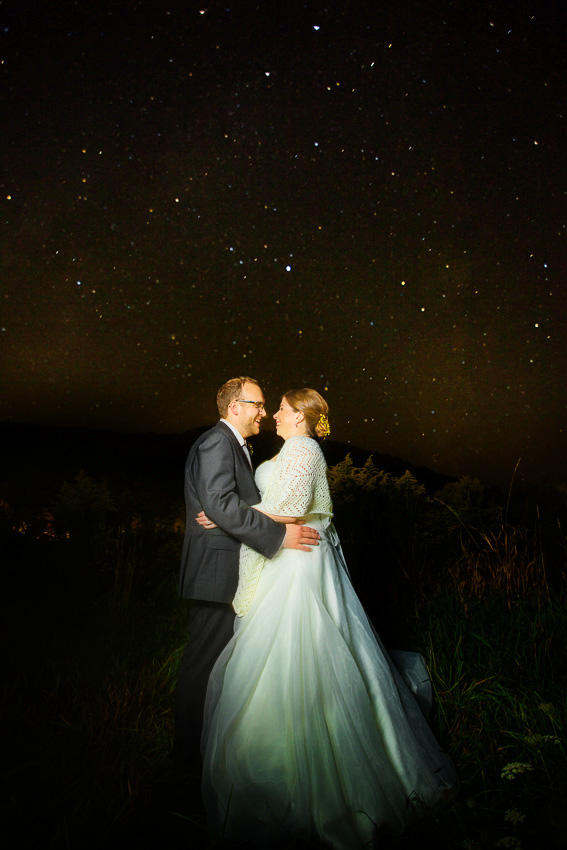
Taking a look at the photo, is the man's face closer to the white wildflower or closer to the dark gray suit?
the dark gray suit

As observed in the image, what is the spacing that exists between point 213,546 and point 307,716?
97cm

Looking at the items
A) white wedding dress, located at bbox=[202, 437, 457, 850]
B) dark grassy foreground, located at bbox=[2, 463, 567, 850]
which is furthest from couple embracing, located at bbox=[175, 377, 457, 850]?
dark grassy foreground, located at bbox=[2, 463, 567, 850]

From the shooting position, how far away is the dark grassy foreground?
2.46 m

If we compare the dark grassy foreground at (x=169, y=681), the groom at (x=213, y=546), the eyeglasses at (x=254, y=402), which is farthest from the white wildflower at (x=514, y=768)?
the eyeglasses at (x=254, y=402)

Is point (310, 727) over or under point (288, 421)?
under

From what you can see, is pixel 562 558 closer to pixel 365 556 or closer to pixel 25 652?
pixel 365 556

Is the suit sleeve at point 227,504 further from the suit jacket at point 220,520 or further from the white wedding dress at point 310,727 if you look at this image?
the white wedding dress at point 310,727

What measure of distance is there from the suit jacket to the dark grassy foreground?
3.39 feet

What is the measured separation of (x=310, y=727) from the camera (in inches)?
92.5

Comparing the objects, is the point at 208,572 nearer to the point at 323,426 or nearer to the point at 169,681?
the point at 323,426

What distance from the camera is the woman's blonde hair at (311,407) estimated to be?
117 inches

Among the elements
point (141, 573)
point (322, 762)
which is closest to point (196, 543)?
point (322, 762)

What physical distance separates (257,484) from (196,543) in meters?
0.50

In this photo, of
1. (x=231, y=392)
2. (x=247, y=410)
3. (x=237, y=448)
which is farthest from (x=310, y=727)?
(x=231, y=392)
